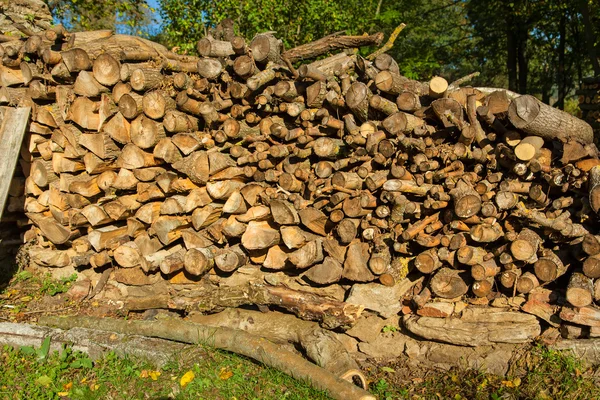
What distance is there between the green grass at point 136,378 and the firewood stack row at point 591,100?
736 centimetres

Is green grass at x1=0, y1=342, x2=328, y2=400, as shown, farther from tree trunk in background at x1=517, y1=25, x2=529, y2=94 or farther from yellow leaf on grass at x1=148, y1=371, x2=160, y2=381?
tree trunk in background at x1=517, y1=25, x2=529, y2=94

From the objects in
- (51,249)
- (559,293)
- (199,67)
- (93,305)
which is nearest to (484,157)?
(559,293)

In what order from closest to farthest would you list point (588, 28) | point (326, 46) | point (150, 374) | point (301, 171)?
1. point (150, 374)
2. point (301, 171)
3. point (326, 46)
4. point (588, 28)

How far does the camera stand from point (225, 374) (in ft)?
11.3

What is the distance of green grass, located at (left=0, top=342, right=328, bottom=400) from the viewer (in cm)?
329

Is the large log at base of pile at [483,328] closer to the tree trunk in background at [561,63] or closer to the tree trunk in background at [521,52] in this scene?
the tree trunk in background at [561,63]

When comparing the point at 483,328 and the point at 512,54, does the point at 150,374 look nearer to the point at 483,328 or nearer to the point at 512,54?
the point at 483,328

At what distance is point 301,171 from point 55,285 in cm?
300

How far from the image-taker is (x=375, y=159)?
3.74m

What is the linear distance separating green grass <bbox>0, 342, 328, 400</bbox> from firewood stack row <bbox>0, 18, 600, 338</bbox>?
95 cm

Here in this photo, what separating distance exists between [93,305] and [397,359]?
3.00m

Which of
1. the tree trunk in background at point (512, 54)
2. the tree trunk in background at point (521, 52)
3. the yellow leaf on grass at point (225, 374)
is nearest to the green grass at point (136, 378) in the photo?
the yellow leaf on grass at point (225, 374)

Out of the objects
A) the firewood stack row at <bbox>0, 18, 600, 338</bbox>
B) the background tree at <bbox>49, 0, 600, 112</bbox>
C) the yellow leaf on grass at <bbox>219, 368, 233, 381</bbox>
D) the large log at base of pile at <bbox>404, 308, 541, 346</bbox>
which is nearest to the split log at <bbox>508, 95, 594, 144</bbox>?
the firewood stack row at <bbox>0, 18, 600, 338</bbox>

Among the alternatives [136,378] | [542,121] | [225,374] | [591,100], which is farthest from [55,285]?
[591,100]
